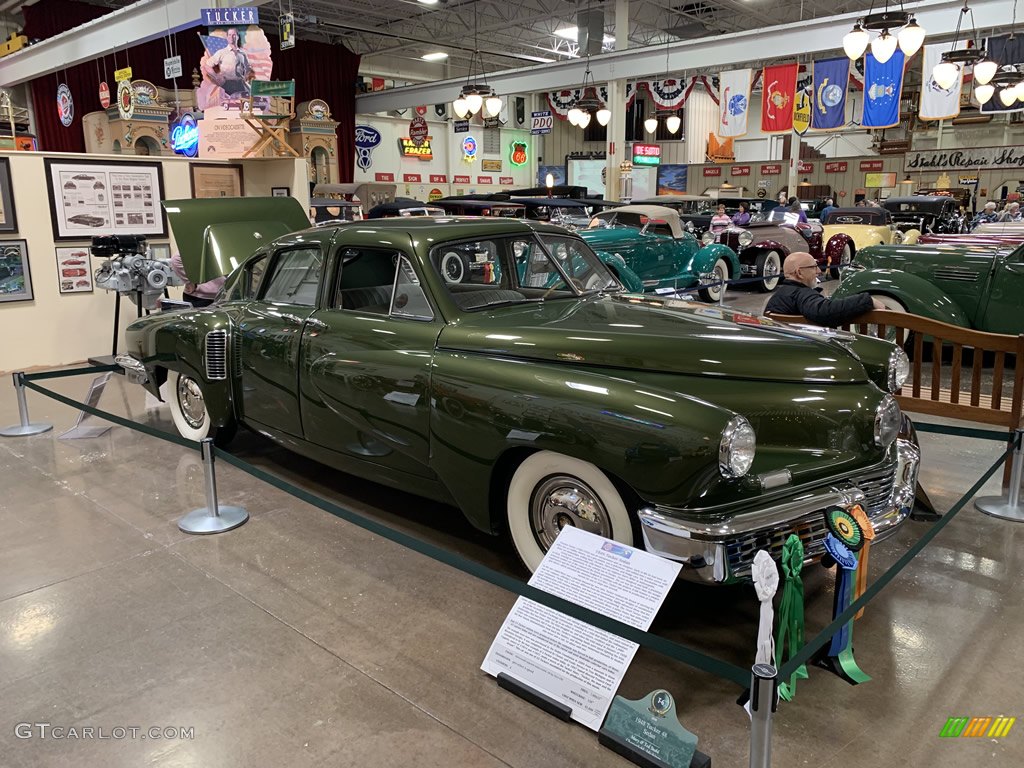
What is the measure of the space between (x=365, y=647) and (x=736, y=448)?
1.59 metres

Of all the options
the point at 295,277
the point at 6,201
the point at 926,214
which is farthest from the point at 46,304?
the point at 926,214

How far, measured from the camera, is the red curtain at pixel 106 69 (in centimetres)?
1967

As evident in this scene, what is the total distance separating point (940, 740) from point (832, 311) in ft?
10.5

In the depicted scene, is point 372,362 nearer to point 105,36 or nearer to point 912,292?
point 912,292

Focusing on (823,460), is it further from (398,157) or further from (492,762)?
(398,157)

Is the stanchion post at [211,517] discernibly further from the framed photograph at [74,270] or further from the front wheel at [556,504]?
the framed photograph at [74,270]

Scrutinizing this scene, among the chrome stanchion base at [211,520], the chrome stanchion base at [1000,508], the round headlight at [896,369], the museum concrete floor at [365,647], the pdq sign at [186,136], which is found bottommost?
the museum concrete floor at [365,647]

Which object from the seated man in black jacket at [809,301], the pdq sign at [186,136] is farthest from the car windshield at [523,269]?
the pdq sign at [186,136]

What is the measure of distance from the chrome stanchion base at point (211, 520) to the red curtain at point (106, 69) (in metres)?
19.3

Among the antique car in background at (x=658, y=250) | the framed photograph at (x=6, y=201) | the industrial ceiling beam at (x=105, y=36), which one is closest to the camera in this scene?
the framed photograph at (x=6, y=201)

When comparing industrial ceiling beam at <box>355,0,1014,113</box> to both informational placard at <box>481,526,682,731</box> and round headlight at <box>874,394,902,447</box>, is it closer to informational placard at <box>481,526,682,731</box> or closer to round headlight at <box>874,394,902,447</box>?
round headlight at <box>874,394,902,447</box>

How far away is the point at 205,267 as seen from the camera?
7.07 meters

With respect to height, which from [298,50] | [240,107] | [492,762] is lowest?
[492,762]

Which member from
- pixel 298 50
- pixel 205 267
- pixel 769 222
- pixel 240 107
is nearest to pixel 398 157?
pixel 298 50
